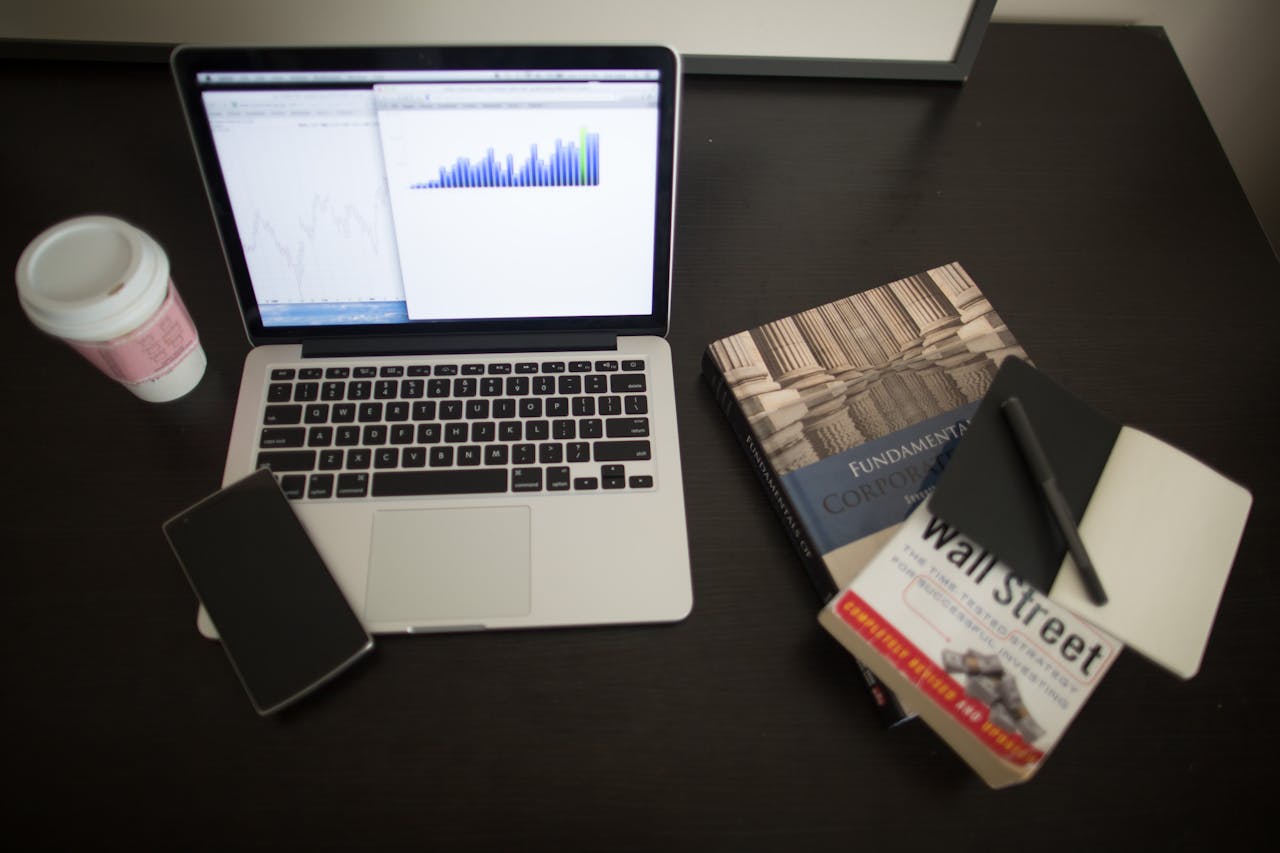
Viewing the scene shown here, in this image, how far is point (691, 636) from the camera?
62cm

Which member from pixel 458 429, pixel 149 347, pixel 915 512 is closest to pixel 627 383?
pixel 458 429

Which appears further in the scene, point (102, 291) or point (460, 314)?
point (460, 314)

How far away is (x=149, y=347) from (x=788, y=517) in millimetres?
508

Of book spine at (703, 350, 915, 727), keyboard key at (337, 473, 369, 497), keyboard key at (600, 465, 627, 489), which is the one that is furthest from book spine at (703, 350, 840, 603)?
keyboard key at (337, 473, 369, 497)

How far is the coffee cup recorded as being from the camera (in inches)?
22.9

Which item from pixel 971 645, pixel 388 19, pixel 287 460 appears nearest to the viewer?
pixel 971 645

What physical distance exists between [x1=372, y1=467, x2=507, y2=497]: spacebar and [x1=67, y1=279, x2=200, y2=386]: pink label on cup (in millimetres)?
195

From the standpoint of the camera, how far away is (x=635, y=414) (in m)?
0.68

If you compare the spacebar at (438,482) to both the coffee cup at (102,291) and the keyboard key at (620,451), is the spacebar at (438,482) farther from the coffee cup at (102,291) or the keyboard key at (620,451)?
the coffee cup at (102,291)

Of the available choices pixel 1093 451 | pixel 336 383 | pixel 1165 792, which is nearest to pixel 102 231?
pixel 336 383

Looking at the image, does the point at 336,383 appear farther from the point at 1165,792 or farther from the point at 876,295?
the point at 1165,792

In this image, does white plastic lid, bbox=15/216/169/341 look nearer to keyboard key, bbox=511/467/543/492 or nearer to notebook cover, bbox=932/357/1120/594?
keyboard key, bbox=511/467/543/492

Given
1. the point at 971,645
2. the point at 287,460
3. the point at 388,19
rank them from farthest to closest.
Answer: the point at 388,19
the point at 287,460
the point at 971,645

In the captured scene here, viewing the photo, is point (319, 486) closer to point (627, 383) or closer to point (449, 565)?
point (449, 565)
